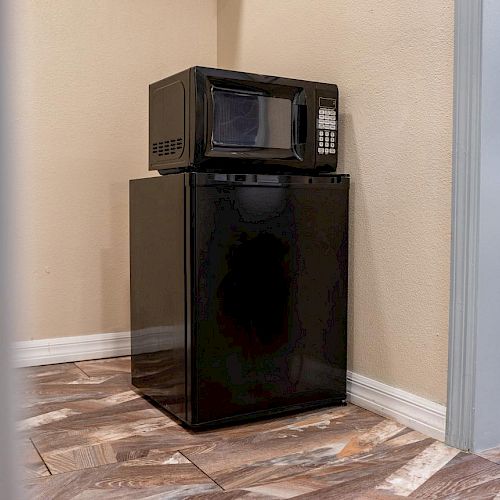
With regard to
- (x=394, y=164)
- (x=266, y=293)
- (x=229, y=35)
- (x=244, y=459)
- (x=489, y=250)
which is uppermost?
(x=229, y=35)

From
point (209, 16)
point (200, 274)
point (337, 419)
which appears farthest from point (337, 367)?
point (209, 16)

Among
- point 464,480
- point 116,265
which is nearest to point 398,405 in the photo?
point 464,480

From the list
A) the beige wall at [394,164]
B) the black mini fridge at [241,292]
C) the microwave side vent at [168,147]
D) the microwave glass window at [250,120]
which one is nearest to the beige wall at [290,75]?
the beige wall at [394,164]

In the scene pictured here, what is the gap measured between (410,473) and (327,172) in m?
0.84

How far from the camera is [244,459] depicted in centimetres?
139

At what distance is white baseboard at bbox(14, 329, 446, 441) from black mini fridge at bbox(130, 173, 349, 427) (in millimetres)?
67

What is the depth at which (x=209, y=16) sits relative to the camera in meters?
2.47

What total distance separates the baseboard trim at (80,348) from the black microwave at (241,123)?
81 centimetres

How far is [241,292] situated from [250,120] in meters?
0.45

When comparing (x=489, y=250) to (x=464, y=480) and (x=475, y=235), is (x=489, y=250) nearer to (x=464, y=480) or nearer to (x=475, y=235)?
(x=475, y=235)

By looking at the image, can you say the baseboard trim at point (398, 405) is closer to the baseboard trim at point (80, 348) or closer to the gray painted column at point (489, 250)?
the gray painted column at point (489, 250)

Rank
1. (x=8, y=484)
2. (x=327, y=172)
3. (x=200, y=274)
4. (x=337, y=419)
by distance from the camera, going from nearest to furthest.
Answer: (x=8, y=484) → (x=200, y=274) → (x=337, y=419) → (x=327, y=172)

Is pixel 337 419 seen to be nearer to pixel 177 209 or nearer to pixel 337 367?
pixel 337 367

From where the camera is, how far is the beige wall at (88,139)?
2.19 m
